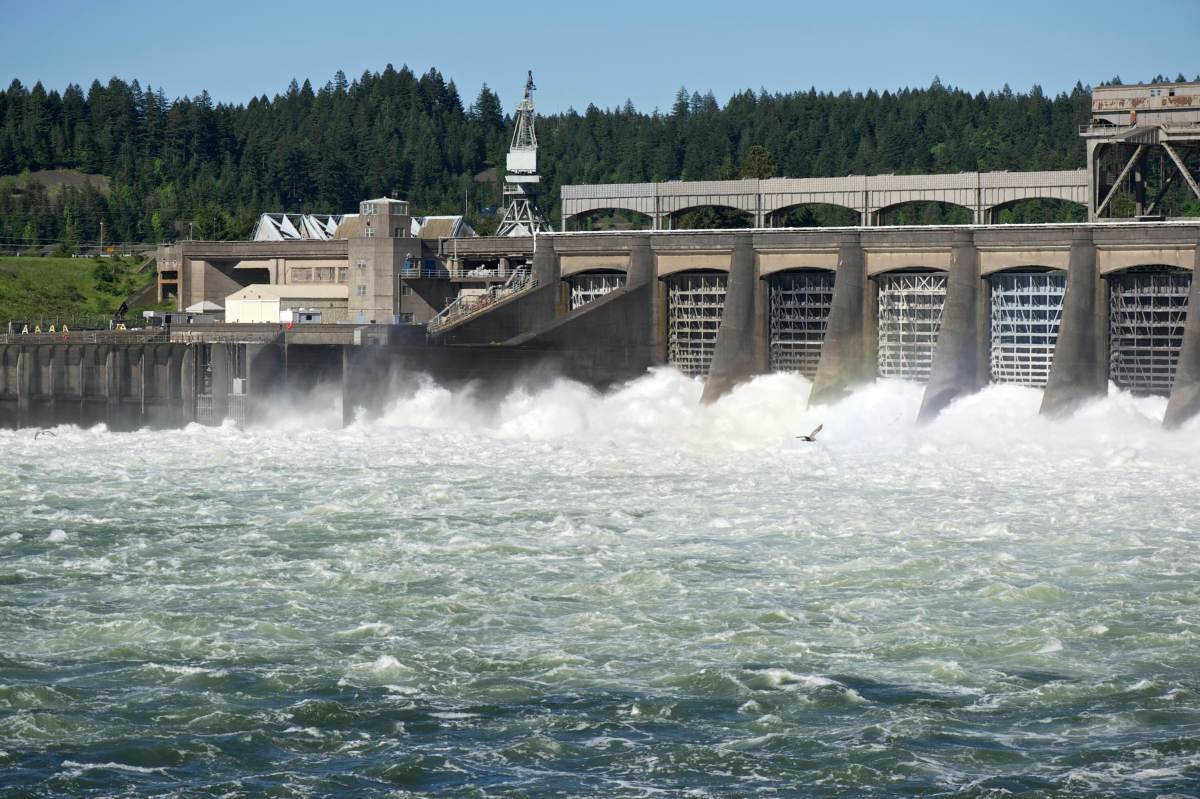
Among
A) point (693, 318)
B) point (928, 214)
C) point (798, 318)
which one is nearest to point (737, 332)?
point (798, 318)

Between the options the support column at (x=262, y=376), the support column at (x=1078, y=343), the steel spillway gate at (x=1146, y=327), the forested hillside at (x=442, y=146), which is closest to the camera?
the support column at (x=1078, y=343)

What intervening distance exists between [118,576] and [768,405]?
34.2 m

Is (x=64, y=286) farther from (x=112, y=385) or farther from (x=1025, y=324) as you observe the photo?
(x=1025, y=324)

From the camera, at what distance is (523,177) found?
8812 centimetres

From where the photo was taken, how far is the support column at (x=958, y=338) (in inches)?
2302

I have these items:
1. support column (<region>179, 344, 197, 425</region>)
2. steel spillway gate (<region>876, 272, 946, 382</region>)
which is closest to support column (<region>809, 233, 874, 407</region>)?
steel spillway gate (<region>876, 272, 946, 382</region>)

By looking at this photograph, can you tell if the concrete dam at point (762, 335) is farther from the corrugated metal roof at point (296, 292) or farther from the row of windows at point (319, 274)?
the row of windows at point (319, 274)

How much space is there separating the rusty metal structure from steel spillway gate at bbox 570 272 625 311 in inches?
807

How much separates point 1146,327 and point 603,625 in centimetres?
3658

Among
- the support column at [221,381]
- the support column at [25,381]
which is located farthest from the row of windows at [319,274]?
the support column at [25,381]

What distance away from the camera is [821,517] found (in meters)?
39.4

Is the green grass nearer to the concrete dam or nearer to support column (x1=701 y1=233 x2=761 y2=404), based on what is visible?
the concrete dam

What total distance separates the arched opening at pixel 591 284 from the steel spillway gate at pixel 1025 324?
17259 mm

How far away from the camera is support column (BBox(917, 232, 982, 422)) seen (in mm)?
58469
